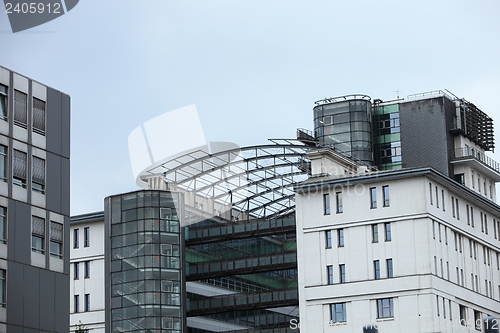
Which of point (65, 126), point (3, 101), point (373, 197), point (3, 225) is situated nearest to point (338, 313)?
point (373, 197)

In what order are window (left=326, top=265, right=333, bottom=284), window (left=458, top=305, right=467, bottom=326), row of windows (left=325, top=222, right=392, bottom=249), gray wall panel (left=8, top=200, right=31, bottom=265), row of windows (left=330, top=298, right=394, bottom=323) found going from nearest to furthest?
gray wall panel (left=8, top=200, right=31, bottom=265) < row of windows (left=330, top=298, right=394, bottom=323) < row of windows (left=325, top=222, right=392, bottom=249) < window (left=326, top=265, right=333, bottom=284) < window (left=458, top=305, right=467, bottom=326)

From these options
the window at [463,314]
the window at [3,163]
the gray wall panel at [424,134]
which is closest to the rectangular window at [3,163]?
the window at [3,163]

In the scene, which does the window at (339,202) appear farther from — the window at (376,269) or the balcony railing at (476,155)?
the balcony railing at (476,155)

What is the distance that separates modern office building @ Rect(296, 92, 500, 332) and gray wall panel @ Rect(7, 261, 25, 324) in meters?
30.1

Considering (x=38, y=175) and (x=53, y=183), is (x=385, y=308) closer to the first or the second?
(x=53, y=183)

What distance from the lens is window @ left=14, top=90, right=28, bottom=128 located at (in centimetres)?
6033

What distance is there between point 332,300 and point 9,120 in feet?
106

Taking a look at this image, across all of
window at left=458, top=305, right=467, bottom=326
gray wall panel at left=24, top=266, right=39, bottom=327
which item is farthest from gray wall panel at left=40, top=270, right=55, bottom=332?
window at left=458, top=305, right=467, bottom=326

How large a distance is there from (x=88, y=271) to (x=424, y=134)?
3763 centimetres

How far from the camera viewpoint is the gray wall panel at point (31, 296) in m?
57.9

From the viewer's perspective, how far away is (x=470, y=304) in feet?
279

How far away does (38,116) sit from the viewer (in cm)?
6200

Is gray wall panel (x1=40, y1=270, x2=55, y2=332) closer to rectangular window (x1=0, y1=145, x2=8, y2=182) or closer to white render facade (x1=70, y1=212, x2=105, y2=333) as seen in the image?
rectangular window (x1=0, y1=145, x2=8, y2=182)

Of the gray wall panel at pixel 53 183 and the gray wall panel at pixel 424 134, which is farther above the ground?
the gray wall panel at pixel 424 134
